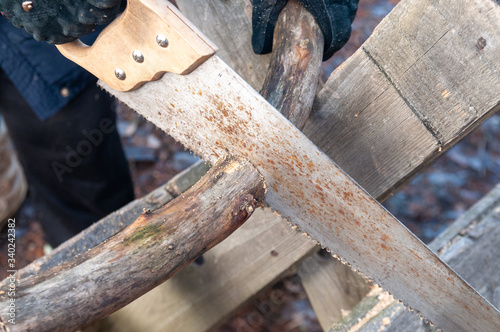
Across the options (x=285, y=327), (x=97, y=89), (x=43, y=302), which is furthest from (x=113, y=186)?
(x=43, y=302)

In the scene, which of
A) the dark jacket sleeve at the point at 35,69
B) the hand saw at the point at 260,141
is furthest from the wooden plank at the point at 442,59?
the dark jacket sleeve at the point at 35,69

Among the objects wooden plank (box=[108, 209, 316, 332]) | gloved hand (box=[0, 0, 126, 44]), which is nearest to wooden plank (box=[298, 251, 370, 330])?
wooden plank (box=[108, 209, 316, 332])

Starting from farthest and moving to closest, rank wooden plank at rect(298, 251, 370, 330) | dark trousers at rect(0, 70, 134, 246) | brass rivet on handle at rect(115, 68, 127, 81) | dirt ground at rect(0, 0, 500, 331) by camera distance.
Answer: dirt ground at rect(0, 0, 500, 331)
dark trousers at rect(0, 70, 134, 246)
wooden plank at rect(298, 251, 370, 330)
brass rivet on handle at rect(115, 68, 127, 81)

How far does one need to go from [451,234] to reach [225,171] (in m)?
1.14

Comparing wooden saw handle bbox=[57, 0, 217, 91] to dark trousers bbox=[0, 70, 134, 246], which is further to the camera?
dark trousers bbox=[0, 70, 134, 246]

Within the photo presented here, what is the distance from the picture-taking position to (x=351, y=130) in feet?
4.08

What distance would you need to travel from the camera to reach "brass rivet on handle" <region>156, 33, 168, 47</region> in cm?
91

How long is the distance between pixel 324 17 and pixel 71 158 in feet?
4.32

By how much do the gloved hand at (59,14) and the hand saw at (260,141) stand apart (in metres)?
0.04

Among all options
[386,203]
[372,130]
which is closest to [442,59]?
[372,130]

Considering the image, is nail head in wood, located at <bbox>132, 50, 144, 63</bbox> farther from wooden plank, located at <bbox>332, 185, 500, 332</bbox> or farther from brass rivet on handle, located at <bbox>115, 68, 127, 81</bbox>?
wooden plank, located at <bbox>332, 185, 500, 332</bbox>

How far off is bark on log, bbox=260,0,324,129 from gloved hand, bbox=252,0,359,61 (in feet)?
0.06

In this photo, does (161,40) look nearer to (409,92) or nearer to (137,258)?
(137,258)

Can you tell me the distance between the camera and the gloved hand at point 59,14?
0.89 metres
